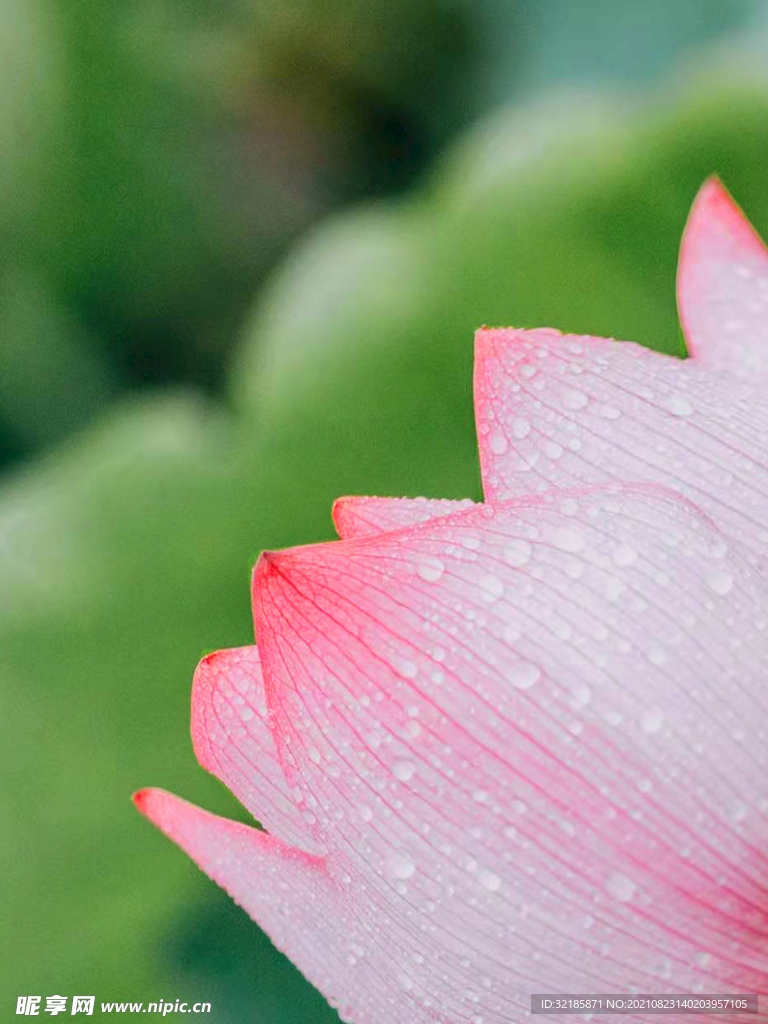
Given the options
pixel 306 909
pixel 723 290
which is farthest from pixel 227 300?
pixel 306 909

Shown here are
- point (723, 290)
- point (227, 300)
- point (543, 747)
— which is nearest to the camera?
point (543, 747)

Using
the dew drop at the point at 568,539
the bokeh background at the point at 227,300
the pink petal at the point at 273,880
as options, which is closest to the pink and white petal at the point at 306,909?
the pink petal at the point at 273,880

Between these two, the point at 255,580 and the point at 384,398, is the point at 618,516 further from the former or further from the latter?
the point at 384,398

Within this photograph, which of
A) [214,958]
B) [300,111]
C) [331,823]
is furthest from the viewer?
[300,111]

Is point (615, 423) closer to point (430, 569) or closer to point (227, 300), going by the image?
point (430, 569)

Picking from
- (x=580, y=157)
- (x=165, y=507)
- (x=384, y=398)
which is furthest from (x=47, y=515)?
(x=580, y=157)

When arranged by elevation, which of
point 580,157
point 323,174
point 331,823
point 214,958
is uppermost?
point 323,174

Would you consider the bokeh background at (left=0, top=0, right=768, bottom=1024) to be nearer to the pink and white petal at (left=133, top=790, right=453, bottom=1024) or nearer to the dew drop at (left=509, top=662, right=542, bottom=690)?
the pink and white petal at (left=133, top=790, right=453, bottom=1024)
